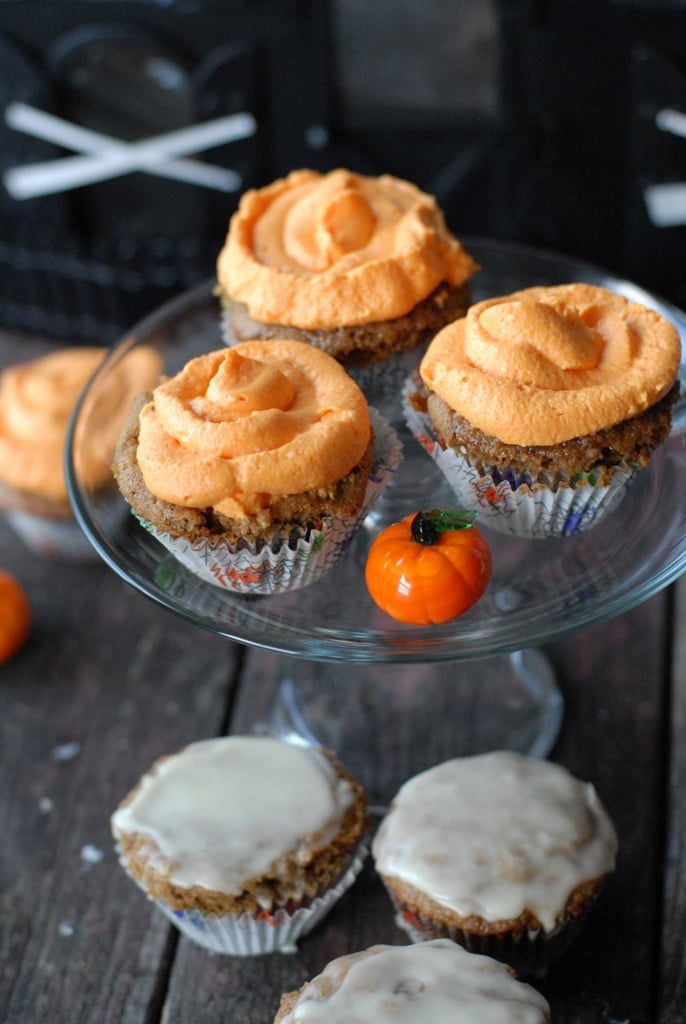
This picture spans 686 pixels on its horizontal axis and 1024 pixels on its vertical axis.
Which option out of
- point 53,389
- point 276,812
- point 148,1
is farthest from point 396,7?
point 276,812

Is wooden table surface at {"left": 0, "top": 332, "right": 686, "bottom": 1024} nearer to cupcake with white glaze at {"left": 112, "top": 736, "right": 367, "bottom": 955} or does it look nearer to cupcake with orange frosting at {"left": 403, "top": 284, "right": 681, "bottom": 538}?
cupcake with white glaze at {"left": 112, "top": 736, "right": 367, "bottom": 955}

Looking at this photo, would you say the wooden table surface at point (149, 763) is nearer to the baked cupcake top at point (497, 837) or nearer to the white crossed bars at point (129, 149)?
the baked cupcake top at point (497, 837)

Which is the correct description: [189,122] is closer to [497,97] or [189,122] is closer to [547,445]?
[497,97]

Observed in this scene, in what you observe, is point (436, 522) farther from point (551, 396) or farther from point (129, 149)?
point (129, 149)

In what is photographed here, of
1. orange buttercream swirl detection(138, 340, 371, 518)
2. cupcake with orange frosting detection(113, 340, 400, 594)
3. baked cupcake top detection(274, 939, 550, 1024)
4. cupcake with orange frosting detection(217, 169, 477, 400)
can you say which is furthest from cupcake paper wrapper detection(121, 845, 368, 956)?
cupcake with orange frosting detection(217, 169, 477, 400)

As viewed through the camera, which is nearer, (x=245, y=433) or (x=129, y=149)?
(x=245, y=433)

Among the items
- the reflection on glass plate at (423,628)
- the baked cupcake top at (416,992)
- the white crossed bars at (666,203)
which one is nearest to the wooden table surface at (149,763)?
the baked cupcake top at (416,992)

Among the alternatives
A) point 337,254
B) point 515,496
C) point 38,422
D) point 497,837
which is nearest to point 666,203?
point 337,254

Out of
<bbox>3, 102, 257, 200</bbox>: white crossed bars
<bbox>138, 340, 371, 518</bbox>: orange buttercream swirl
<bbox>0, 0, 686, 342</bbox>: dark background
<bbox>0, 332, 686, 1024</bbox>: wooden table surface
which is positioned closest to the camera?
<bbox>138, 340, 371, 518</bbox>: orange buttercream swirl
